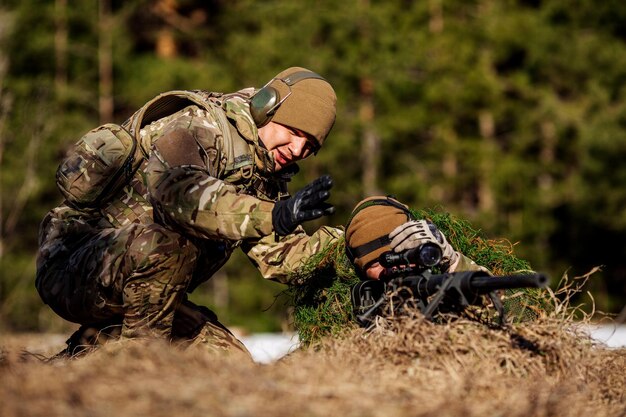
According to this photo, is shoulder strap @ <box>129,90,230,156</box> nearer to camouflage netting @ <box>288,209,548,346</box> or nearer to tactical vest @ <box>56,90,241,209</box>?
tactical vest @ <box>56,90,241,209</box>

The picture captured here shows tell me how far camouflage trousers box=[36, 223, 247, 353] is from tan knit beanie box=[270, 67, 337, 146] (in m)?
0.83

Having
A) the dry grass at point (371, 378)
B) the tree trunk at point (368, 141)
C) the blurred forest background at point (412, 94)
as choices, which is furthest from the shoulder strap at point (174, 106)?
the tree trunk at point (368, 141)

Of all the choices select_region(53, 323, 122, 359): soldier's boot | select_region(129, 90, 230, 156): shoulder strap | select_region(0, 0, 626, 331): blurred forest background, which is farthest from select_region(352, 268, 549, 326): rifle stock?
select_region(0, 0, 626, 331): blurred forest background

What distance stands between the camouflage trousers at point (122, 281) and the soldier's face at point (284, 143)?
27.2 inches

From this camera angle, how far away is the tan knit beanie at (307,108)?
190 inches

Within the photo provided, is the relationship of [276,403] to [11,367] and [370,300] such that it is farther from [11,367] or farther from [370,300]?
[370,300]

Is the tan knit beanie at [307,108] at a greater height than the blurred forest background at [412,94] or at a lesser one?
greater

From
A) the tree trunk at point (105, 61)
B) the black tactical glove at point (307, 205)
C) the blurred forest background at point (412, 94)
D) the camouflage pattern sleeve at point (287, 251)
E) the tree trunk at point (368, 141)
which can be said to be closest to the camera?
the black tactical glove at point (307, 205)

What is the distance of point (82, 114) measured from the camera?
23641 mm

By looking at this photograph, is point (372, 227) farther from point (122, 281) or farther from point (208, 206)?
point (122, 281)

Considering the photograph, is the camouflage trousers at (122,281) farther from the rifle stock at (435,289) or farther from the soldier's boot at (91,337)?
the rifle stock at (435,289)

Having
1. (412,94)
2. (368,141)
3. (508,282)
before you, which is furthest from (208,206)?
(412,94)

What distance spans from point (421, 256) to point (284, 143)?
1.11 m

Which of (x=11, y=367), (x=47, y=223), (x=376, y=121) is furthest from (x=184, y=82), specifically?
(x=11, y=367)
